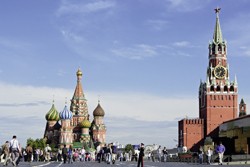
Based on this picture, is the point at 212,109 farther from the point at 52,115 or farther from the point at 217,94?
the point at 52,115

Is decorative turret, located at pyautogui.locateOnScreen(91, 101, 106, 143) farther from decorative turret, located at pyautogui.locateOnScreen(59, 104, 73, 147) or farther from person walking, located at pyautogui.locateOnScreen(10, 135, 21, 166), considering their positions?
person walking, located at pyautogui.locateOnScreen(10, 135, 21, 166)

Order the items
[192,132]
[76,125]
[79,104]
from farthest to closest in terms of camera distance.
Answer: [79,104] → [76,125] → [192,132]

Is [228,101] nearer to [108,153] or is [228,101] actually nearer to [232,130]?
[232,130]

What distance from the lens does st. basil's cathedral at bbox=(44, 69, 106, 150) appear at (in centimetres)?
11369

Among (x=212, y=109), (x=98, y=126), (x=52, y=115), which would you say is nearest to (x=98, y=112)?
(x=98, y=126)

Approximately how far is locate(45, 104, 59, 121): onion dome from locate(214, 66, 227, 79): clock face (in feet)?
120

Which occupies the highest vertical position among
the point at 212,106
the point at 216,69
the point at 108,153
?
the point at 216,69

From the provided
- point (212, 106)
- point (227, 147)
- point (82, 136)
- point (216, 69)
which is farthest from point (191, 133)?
point (227, 147)

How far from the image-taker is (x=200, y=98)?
113375mm

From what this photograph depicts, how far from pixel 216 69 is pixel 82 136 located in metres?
31.8

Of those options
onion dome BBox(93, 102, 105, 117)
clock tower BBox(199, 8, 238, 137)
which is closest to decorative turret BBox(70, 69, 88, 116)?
onion dome BBox(93, 102, 105, 117)

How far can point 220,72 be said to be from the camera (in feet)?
364

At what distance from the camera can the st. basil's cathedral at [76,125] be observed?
114 m

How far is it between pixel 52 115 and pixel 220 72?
38179mm
